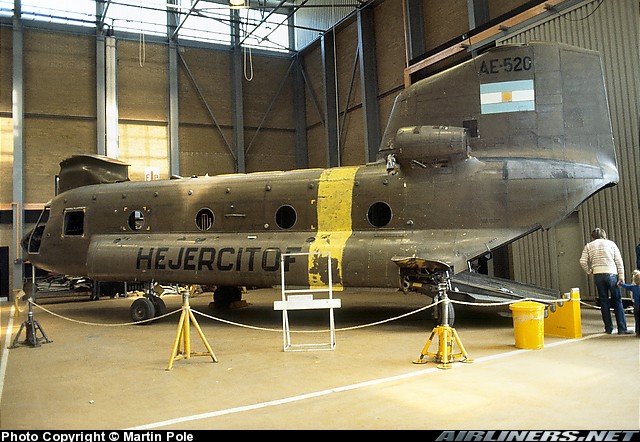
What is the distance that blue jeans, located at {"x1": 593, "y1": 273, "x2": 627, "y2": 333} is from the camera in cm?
849

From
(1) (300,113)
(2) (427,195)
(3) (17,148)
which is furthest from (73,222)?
(1) (300,113)

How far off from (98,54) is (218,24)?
6.46 m

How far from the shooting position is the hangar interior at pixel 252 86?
12.8 m

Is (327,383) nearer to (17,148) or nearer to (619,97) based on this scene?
(619,97)

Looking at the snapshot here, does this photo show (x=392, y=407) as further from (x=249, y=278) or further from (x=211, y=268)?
(x=211, y=268)

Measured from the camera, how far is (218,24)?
88.2 feet

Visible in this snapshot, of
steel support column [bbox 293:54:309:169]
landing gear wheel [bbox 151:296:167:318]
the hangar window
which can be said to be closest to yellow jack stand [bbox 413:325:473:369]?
the hangar window

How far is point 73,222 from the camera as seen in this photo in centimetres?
1342

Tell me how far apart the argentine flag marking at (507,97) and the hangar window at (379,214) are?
2746 mm

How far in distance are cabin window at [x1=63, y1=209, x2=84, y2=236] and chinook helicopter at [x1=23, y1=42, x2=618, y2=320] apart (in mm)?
1835

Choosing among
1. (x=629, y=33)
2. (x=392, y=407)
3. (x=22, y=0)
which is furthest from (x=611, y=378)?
(x=22, y=0)

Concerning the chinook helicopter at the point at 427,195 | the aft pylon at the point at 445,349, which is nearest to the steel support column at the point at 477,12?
the chinook helicopter at the point at 427,195

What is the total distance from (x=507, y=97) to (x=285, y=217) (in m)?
5.23

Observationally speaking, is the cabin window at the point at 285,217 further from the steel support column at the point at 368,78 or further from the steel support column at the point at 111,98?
the steel support column at the point at 111,98
